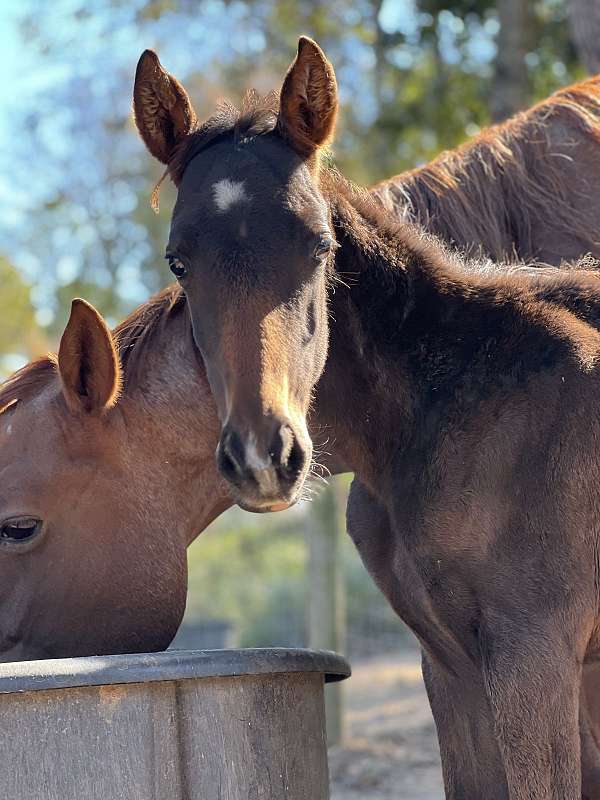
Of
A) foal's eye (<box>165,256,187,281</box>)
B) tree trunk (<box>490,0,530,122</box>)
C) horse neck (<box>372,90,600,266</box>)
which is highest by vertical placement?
tree trunk (<box>490,0,530,122</box>)

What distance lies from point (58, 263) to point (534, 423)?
10.5 meters

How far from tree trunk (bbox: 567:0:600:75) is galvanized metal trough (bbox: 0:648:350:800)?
177 inches

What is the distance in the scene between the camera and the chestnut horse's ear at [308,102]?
2.96 m

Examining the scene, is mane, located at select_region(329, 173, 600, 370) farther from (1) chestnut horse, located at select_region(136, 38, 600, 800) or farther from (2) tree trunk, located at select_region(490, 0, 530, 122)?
(2) tree trunk, located at select_region(490, 0, 530, 122)

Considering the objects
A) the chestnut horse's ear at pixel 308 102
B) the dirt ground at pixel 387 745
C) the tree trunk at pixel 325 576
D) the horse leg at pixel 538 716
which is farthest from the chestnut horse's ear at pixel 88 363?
the tree trunk at pixel 325 576

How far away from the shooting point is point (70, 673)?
253 centimetres

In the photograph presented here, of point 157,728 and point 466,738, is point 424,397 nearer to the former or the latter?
point 466,738

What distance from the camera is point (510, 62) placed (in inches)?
292

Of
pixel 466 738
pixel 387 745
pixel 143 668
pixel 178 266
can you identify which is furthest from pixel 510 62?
pixel 143 668

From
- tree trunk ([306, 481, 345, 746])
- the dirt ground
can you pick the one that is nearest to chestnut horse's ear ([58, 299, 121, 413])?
the dirt ground

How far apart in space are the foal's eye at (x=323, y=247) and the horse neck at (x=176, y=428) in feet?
2.65

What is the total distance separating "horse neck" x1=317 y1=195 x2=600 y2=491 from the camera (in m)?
3.05

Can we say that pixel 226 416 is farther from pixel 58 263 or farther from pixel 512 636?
pixel 58 263

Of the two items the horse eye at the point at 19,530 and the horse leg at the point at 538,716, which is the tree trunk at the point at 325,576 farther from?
the horse leg at the point at 538,716
